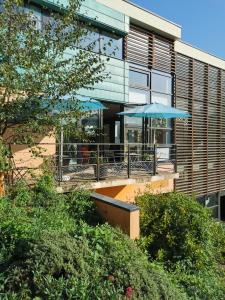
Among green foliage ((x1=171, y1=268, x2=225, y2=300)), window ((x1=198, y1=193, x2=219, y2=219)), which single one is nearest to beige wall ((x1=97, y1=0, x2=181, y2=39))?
window ((x1=198, y1=193, x2=219, y2=219))

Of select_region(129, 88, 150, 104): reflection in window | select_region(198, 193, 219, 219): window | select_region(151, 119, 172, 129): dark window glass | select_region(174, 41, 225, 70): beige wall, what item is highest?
select_region(174, 41, 225, 70): beige wall

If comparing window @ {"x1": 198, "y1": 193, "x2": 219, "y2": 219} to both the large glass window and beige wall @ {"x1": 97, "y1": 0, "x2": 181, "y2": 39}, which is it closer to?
the large glass window

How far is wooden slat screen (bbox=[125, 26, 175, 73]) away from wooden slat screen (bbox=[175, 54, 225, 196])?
89cm

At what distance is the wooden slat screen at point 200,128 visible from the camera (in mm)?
18297

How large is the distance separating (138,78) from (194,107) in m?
4.55

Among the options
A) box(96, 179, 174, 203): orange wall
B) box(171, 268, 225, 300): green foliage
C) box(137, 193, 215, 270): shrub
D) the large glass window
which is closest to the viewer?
box(171, 268, 225, 300): green foliage

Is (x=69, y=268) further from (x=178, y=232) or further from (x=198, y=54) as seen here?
(x=198, y=54)

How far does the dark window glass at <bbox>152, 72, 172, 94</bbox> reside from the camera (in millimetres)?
16641

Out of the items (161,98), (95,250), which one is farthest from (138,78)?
(95,250)

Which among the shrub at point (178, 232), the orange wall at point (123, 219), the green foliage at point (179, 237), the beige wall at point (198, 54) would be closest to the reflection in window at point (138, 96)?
the beige wall at point (198, 54)

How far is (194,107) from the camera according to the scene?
1923 cm

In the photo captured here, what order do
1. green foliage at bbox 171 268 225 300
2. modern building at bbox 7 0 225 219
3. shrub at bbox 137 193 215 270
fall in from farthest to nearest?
modern building at bbox 7 0 225 219, shrub at bbox 137 193 215 270, green foliage at bbox 171 268 225 300

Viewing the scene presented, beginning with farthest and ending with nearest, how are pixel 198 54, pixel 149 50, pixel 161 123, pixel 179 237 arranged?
1. pixel 198 54
2. pixel 161 123
3. pixel 149 50
4. pixel 179 237

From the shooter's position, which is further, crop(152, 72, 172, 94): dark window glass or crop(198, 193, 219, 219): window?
crop(198, 193, 219, 219): window
